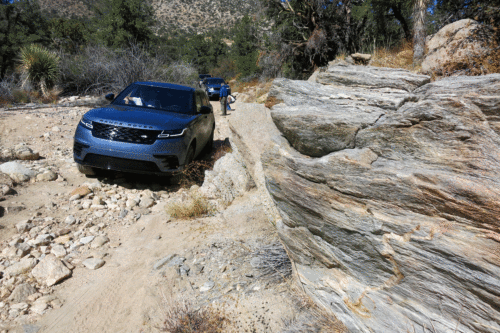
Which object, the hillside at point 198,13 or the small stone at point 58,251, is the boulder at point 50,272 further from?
the hillside at point 198,13

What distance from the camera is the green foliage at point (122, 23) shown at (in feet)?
70.0

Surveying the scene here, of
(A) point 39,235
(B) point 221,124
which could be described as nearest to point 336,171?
(A) point 39,235

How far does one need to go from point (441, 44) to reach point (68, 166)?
7.61 m

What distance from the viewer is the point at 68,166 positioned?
232 inches

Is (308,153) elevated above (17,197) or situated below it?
above

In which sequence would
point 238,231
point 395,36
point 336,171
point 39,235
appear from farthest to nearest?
1. point 395,36
2. point 238,231
3. point 39,235
4. point 336,171

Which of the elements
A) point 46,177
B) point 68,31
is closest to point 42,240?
point 46,177

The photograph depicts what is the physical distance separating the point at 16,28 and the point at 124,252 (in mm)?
23373

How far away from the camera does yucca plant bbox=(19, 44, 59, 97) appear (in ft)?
39.4

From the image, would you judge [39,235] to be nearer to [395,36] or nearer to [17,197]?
[17,197]

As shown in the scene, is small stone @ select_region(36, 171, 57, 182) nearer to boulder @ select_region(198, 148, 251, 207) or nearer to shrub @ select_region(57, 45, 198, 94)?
boulder @ select_region(198, 148, 251, 207)

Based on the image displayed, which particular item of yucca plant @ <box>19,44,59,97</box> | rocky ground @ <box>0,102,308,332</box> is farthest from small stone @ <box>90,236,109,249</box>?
yucca plant @ <box>19,44,59,97</box>

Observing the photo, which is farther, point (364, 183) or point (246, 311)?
point (246, 311)

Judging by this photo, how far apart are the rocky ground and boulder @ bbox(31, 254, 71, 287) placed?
1cm
